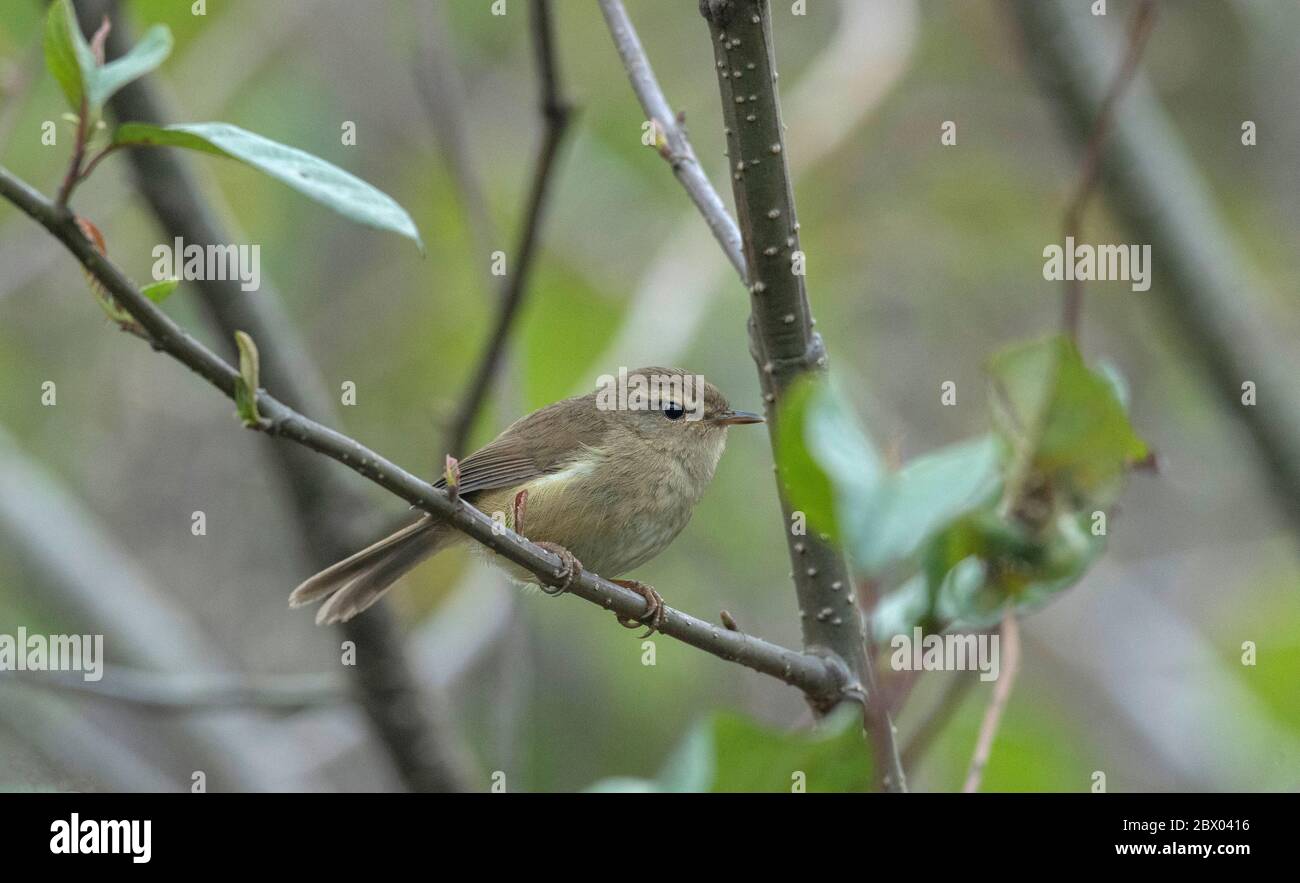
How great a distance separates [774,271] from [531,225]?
4.00ft

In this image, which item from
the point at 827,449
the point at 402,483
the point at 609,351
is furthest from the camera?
the point at 609,351

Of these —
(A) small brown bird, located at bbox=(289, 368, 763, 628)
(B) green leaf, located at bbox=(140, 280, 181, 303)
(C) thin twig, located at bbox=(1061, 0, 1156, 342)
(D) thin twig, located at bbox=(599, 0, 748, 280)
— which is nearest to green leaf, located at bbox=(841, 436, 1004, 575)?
(C) thin twig, located at bbox=(1061, 0, 1156, 342)

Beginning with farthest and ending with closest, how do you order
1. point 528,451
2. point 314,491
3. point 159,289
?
1. point 314,491
2. point 528,451
3. point 159,289

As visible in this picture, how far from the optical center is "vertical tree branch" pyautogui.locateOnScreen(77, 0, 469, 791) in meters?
4.43

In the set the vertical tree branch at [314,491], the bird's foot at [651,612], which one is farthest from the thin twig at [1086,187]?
the vertical tree branch at [314,491]

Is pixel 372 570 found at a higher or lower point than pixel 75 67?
lower

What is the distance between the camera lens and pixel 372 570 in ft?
14.4

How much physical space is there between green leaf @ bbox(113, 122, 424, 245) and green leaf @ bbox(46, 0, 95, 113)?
77 millimetres

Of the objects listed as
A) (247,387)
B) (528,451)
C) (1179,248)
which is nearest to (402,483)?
(247,387)

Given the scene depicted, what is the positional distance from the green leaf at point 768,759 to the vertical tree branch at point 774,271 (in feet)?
1.40

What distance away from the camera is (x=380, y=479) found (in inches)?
83.1

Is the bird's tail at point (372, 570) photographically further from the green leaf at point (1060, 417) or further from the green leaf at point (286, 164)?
the green leaf at point (1060, 417)

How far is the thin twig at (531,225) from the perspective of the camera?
346 centimetres

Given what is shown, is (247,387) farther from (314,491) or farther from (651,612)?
(314,491)
